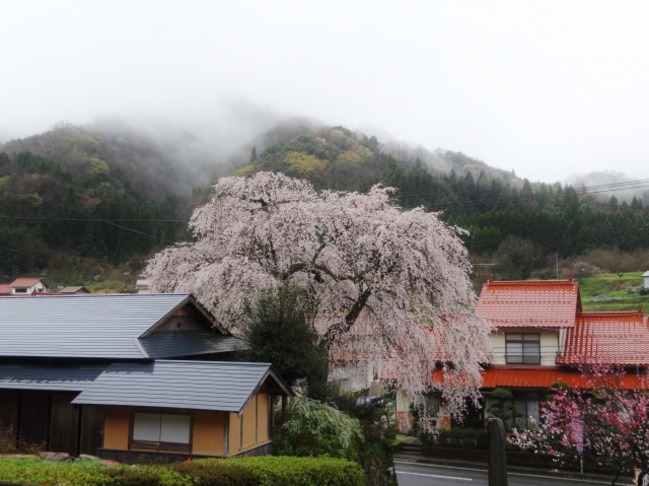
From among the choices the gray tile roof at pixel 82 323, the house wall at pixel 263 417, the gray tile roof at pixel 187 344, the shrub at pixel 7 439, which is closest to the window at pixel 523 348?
the gray tile roof at pixel 187 344

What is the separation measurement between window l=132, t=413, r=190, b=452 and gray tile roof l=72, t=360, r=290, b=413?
1.95 feet

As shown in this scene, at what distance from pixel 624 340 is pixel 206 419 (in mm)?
22048

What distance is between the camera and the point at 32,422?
1702cm

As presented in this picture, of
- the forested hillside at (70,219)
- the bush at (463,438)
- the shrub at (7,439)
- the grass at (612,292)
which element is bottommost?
the bush at (463,438)

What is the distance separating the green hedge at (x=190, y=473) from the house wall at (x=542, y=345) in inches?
692

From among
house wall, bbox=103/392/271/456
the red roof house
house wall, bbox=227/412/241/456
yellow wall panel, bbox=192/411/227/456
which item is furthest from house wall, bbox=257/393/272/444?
the red roof house

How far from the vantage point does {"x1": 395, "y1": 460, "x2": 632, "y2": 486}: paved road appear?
920 inches

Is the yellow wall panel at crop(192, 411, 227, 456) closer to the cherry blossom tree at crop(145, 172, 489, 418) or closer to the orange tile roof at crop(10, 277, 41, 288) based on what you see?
the cherry blossom tree at crop(145, 172, 489, 418)

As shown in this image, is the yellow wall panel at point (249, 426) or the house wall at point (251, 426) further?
the yellow wall panel at point (249, 426)

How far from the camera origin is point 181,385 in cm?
1470

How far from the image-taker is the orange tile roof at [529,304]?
29480mm

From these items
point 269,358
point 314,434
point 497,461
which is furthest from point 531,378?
point 497,461

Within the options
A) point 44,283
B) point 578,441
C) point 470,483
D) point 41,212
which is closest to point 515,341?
point 470,483

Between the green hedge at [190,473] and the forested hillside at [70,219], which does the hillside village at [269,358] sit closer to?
the green hedge at [190,473]
